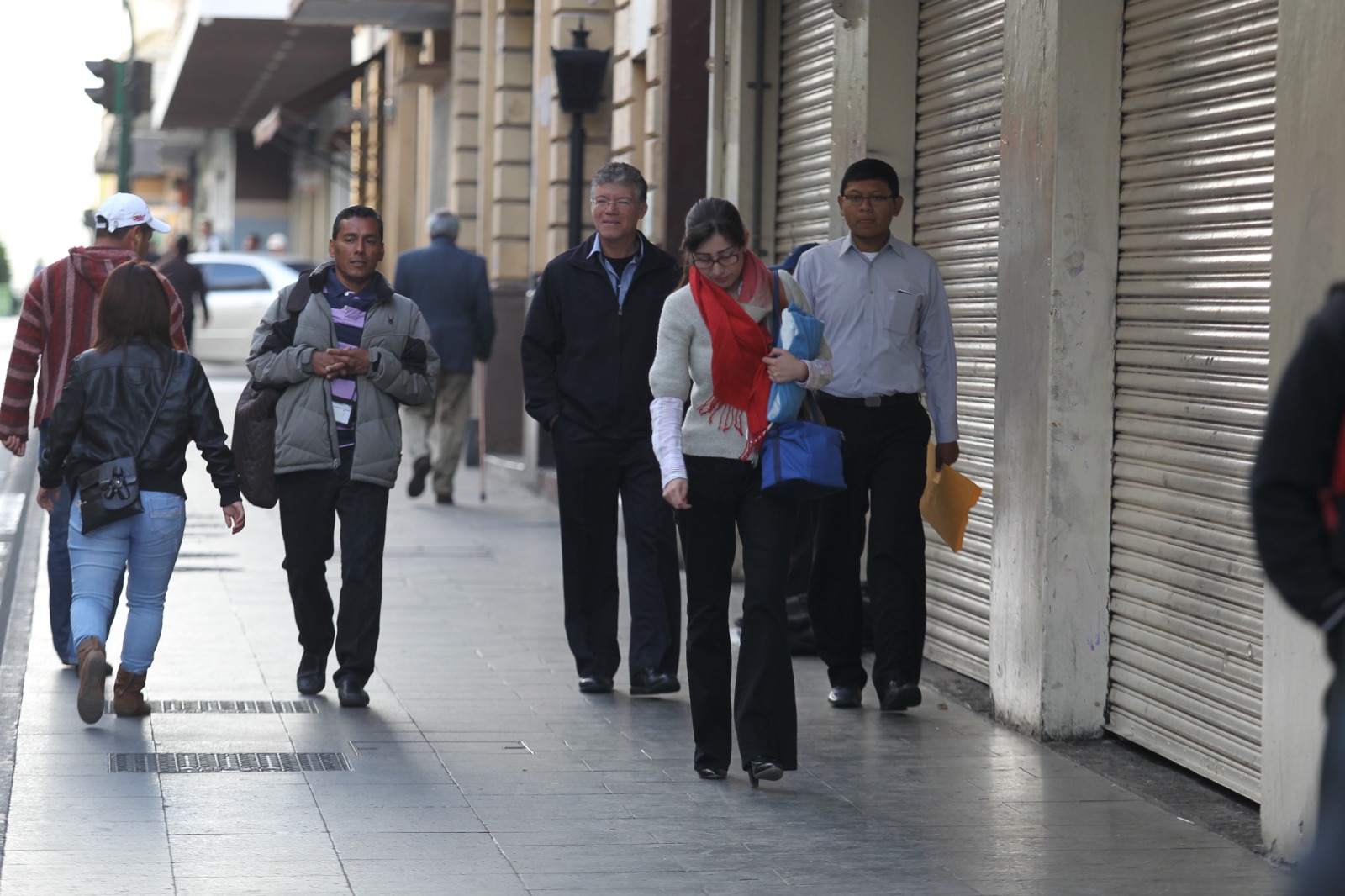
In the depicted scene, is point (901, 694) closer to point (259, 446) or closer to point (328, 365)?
point (328, 365)

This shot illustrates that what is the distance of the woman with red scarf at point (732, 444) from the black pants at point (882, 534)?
4.02ft

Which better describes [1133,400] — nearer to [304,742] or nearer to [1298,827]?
[1298,827]

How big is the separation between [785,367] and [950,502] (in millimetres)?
1691

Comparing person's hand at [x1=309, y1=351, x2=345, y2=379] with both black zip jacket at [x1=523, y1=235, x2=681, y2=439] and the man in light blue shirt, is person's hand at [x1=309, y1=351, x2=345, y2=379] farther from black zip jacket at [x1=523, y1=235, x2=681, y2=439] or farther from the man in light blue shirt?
the man in light blue shirt

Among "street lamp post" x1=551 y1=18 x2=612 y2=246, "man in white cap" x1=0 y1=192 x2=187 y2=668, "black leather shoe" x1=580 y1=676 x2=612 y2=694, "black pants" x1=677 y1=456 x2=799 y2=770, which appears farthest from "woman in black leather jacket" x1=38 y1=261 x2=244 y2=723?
"street lamp post" x1=551 y1=18 x2=612 y2=246

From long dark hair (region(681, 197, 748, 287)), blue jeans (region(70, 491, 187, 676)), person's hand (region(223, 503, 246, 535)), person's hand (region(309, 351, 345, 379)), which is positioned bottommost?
blue jeans (region(70, 491, 187, 676))

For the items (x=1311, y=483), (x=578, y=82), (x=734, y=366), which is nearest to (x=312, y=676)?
(x=734, y=366)

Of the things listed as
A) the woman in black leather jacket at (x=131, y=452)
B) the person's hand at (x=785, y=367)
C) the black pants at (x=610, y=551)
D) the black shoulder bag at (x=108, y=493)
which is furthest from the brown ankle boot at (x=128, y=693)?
the person's hand at (x=785, y=367)

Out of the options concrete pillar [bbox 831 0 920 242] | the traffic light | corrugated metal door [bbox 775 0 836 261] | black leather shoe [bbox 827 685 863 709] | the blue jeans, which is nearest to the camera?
the blue jeans

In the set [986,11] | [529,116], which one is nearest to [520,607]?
[986,11]

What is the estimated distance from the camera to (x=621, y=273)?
8156 mm

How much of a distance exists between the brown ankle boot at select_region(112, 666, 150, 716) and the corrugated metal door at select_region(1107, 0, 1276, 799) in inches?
137

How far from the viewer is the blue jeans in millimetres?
7340

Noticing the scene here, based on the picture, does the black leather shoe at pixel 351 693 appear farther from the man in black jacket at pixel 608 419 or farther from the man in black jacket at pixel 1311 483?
the man in black jacket at pixel 1311 483
